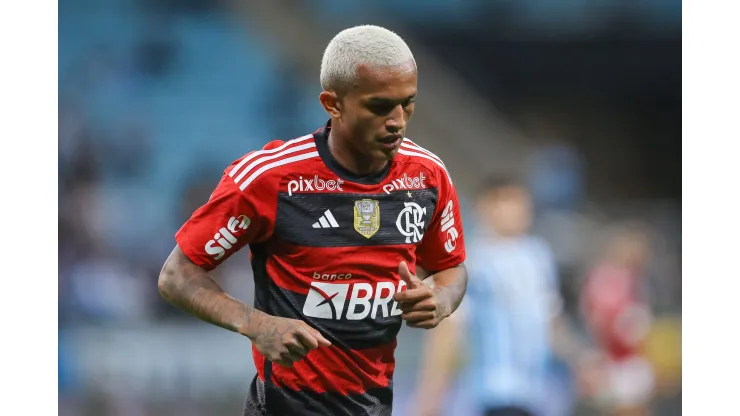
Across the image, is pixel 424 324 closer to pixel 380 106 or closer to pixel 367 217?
pixel 367 217

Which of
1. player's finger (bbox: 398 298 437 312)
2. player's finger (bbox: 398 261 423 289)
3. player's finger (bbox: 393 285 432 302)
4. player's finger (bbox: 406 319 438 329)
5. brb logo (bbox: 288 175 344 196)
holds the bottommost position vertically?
player's finger (bbox: 406 319 438 329)

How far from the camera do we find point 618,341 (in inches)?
309

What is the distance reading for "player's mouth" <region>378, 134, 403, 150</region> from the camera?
10.00ft

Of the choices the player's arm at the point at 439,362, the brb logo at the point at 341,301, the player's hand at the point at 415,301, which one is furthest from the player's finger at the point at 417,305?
the player's arm at the point at 439,362

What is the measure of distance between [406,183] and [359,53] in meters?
0.55

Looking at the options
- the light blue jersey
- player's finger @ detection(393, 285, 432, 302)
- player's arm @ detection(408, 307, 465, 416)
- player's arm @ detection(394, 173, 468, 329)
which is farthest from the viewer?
player's arm @ detection(408, 307, 465, 416)

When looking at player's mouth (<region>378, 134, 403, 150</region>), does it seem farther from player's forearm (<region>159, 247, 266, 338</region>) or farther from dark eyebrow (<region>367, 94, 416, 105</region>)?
player's forearm (<region>159, 247, 266, 338</region>)

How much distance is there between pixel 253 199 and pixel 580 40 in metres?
7.39

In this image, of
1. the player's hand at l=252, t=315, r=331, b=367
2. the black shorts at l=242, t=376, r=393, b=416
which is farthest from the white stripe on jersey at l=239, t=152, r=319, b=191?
the black shorts at l=242, t=376, r=393, b=416

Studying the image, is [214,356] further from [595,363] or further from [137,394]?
[595,363]

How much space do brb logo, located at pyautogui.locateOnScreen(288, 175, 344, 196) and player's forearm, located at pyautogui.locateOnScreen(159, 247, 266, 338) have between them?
1.38 ft

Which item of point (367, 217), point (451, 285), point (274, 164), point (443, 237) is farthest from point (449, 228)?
point (274, 164)

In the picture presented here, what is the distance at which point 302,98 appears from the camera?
907 centimetres

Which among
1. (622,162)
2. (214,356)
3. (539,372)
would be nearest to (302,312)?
(539,372)
